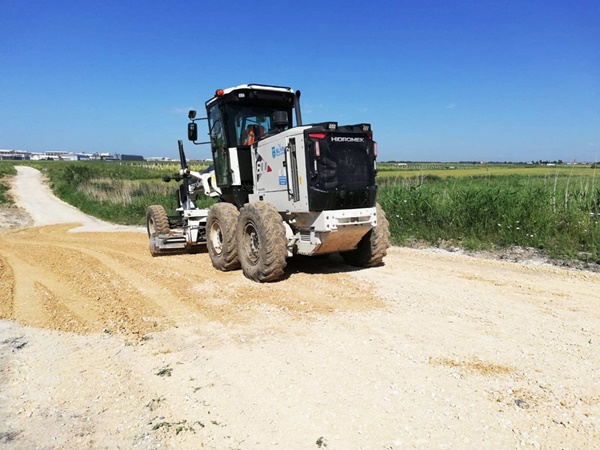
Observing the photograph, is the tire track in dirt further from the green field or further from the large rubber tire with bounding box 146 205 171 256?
the green field

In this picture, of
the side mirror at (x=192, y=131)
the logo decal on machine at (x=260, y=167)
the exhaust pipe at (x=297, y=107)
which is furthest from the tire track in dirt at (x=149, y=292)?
the exhaust pipe at (x=297, y=107)

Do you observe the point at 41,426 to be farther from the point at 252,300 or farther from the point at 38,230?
the point at 38,230

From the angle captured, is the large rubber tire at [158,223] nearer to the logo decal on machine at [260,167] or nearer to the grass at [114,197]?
the logo decal on machine at [260,167]

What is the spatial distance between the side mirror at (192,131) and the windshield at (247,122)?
2.68 ft

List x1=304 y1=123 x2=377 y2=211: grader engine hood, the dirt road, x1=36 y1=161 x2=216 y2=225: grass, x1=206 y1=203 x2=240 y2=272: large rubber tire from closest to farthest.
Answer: the dirt road, x1=304 y1=123 x2=377 y2=211: grader engine hood, x1=206 y1=203 x2=240 y2=272: large rubber tire, x1=36 y1=161 x2=216 y2=225: grass

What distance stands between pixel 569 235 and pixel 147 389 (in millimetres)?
7999

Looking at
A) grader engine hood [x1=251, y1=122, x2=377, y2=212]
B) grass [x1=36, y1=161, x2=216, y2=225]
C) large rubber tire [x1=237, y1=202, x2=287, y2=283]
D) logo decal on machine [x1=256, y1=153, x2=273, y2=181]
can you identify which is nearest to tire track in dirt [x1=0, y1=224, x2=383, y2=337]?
large rubber tire [x1=237, y1=202, x2=287, y2=283]

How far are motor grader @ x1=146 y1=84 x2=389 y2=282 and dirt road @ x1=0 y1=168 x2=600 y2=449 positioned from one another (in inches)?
22.7

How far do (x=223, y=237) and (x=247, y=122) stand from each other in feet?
7.46

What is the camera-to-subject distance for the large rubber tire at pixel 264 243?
260 inches

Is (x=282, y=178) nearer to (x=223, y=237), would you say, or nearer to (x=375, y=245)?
(x=223, y=237)

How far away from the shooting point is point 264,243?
6.63 metres

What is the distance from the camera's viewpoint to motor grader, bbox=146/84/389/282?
656 cm

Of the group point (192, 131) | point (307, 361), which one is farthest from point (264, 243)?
point (192, 131)
